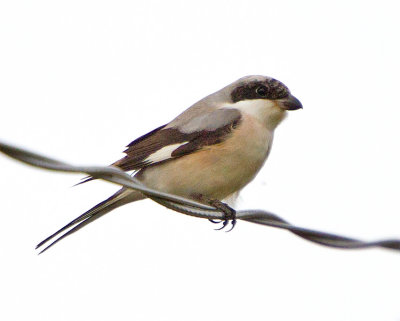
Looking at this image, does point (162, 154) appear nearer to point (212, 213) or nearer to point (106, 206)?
point (106, 206)

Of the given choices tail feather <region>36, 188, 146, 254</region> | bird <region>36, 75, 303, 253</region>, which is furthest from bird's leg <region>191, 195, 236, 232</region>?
tail feather <region>36, 188, 146, 254</region>

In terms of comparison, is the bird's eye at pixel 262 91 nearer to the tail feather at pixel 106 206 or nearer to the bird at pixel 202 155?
the bird at pixel 202 155

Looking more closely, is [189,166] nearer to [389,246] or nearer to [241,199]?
[241,199]

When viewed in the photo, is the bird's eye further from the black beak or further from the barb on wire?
the barb on wire

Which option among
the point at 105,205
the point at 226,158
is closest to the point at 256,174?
the point at 226,158

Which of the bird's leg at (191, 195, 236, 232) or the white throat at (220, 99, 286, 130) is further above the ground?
the white throat at (220, 99, 286, 130)

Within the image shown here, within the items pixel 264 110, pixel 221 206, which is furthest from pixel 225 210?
pixel 264 110
